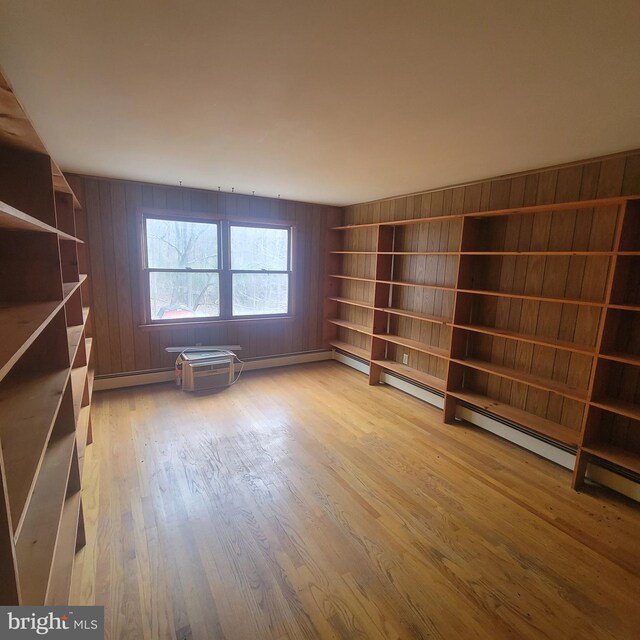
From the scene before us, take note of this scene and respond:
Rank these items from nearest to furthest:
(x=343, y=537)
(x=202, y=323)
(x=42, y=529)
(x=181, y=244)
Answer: (x=42, y=529), (x=343, y=537), (x=181, y=244), (x=202, y=323)

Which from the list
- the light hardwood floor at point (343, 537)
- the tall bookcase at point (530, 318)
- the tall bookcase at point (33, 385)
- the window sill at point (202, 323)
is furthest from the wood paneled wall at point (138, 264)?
the tall bookcase at point (33, 385)

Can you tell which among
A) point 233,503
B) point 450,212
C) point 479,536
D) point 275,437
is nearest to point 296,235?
point 450,212

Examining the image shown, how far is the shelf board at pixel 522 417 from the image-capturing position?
2557mm

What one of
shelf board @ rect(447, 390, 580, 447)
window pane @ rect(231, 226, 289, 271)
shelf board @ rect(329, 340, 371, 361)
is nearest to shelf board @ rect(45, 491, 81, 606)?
shelf board @ rect(447, 390, 580, 447)

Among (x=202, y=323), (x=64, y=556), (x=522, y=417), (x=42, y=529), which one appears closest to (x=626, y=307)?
(x=522, y=417)

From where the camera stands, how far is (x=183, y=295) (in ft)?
14.1

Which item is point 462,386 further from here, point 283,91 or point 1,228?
point 1,228

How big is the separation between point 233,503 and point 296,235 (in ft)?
11.9

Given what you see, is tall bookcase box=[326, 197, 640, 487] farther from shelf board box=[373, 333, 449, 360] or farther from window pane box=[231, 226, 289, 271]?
window pane box=[231, 226, 289, 271]

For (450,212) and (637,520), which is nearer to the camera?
(637,520)

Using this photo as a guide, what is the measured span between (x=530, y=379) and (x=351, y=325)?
250 centimetres

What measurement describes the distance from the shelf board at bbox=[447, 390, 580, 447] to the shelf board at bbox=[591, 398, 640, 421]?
0.35 meters

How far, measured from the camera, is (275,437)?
9.96 feet

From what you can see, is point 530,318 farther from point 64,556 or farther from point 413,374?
point 64,556
